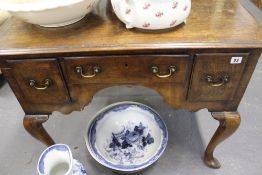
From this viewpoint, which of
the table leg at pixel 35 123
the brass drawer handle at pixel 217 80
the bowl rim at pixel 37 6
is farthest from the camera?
the table leg at pixel 35 123

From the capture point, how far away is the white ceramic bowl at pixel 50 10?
0.49 m

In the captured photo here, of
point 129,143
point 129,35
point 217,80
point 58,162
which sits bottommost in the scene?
point 129,143

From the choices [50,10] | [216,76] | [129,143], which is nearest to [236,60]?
[216,76]

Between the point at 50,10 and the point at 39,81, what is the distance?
0.20 metres

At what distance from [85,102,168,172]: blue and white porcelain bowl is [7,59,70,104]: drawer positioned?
288mm

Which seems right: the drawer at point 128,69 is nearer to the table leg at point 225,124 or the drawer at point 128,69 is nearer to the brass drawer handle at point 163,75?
the brass drawer handle at point 163,75

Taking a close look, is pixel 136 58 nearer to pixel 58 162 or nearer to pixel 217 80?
pixel 217 80

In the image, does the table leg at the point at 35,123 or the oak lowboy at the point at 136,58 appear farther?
the table leg at the point at 35,123

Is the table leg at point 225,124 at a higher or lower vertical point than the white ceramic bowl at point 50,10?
lower

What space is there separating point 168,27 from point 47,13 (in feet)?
0.92

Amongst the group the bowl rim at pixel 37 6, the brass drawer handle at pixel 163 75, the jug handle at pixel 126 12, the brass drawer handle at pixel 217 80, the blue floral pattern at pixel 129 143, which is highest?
the bowl rim at pixel 37 6

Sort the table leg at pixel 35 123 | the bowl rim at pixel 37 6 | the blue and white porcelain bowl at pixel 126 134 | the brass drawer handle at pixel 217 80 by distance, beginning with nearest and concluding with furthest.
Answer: the bowl rim at pixel 37 6
the brass drawer handle at pixel 217 80
the table leg at pixel 35 123
the blue and white porcelain bowl at pixel 126 134

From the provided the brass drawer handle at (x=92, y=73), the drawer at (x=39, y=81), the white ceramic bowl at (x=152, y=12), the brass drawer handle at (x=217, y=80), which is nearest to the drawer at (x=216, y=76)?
the brass drawer handle at (x=217, y=80)

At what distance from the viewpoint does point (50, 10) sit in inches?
19.6
